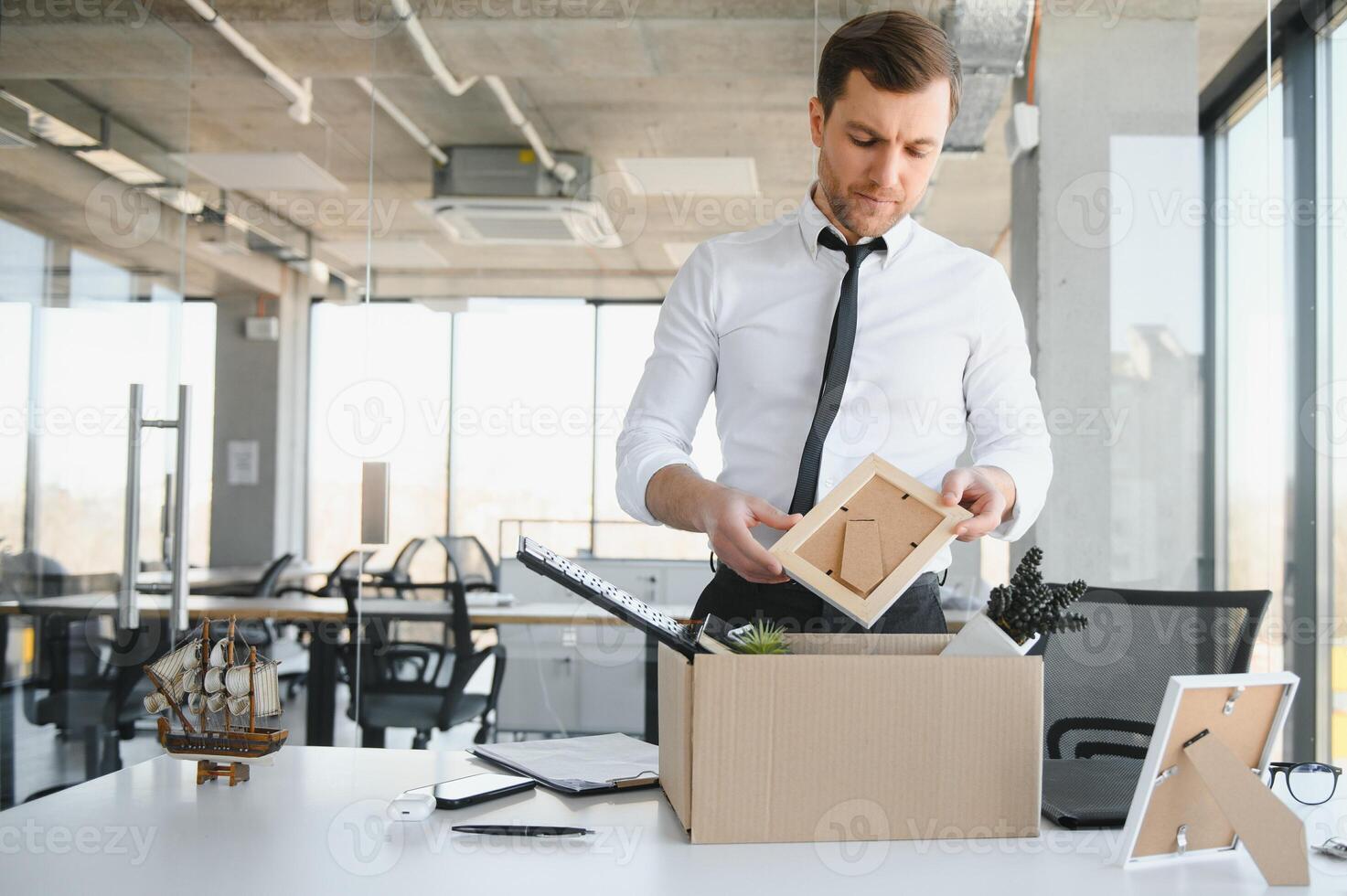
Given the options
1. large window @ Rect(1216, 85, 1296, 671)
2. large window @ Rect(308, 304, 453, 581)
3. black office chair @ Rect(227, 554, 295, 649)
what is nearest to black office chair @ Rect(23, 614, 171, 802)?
large window @ Rect(308, 304, 453, 581)

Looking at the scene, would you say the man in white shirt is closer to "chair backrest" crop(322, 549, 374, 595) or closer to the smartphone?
the smartphone

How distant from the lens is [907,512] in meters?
1.16

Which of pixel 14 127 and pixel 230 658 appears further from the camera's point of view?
pixel 14 127

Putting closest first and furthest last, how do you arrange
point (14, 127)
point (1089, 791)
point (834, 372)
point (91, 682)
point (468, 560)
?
point (1089, 791), point (834, 372), point (14, 127), point (91, 682), point (468, 560)

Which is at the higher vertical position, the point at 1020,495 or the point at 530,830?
the point at 1020,495

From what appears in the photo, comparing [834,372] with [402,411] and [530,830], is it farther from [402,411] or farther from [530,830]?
[402,411]

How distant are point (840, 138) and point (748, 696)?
0.78 meters

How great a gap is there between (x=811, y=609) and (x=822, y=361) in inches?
13.8

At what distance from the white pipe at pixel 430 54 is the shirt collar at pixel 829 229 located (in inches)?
112

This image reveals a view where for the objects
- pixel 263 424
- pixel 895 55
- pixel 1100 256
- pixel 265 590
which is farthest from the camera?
pixel 263 424

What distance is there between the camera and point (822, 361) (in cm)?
158

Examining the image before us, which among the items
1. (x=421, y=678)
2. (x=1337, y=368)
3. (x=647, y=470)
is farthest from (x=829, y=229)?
(x=421, y=678)

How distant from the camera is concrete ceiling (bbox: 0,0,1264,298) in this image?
4.02 meters

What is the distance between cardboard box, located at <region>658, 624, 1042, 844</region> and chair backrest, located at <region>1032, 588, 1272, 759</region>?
4.24 feet
